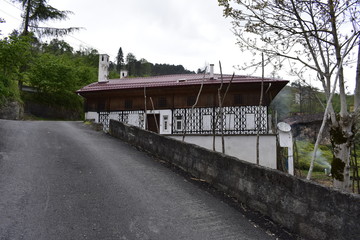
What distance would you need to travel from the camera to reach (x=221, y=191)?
19.7 feet

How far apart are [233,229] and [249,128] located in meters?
10.4

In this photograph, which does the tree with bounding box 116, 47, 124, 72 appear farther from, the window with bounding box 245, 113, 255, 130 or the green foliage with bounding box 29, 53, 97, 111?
the window with bounding box 245, 113, 255, 130

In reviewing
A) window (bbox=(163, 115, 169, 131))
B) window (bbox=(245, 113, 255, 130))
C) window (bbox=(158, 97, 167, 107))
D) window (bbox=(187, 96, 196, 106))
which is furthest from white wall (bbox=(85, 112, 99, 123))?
window (bbox=(245, 113, 255, 130))

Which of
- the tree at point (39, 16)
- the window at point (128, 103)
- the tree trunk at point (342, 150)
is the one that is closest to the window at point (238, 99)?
the window at point (128, 103)

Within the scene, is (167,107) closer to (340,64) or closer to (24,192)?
(340,64)

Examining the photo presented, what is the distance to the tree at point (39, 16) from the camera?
23500 millimetres

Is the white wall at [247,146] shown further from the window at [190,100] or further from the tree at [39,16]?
the tree at [39,16]

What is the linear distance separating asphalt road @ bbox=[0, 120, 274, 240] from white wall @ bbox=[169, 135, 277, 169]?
448 cm

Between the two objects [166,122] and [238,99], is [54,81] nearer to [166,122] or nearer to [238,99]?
[166,122]

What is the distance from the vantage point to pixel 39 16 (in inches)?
947

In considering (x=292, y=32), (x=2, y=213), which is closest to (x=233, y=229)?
(x=2, y=213)

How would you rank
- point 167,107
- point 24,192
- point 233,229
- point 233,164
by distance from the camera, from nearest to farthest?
point 233,229 < point 24,192 < point 233,164 < point 167,107

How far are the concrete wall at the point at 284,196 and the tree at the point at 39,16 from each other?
2189 centimetres

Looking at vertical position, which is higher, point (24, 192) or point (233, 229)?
point (24, 192)
